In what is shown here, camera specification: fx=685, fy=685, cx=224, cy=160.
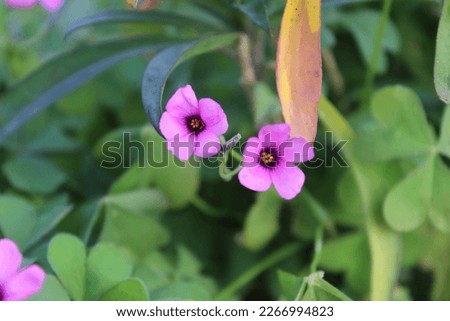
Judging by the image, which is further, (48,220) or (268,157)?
(48,220)

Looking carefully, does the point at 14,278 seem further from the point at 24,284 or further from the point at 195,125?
the point at 195,125

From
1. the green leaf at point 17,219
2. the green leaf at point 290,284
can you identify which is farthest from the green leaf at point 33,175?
the green leaf at point 290,284

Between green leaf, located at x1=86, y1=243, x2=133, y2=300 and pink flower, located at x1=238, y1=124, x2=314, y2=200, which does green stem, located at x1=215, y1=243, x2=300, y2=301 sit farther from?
pink flower, located at x1=238, y1=124, x2=314, y2=200

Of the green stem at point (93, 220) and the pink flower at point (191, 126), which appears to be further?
the green stem at point (93, 220)

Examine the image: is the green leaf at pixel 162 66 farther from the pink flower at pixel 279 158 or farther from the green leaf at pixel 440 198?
the green leaf at pixel 440 198

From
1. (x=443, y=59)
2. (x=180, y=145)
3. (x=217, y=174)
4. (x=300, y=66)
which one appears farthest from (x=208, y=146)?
(x=217, y=174)

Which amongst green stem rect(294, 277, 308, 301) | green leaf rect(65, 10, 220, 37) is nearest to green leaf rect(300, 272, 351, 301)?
green stem rect(294, 277, 308, 301)

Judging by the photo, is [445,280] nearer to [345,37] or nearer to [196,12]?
[345,37]
